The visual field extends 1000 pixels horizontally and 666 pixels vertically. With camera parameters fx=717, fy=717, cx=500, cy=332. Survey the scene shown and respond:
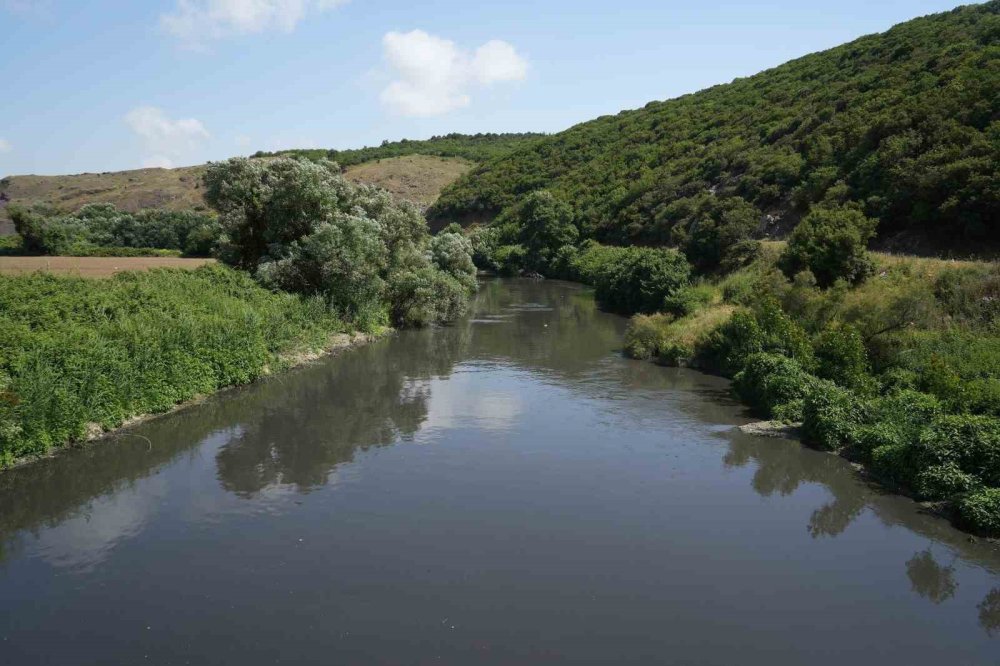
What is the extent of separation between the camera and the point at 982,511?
15812 mm

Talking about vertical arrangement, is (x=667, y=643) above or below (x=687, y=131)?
below

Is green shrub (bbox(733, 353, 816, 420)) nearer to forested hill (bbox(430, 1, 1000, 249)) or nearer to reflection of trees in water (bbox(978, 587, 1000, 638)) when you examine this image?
reflection of trees in water (bbox(978, 587, 1000, 638))

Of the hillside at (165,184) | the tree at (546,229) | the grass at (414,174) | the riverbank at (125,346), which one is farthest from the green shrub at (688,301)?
the grass at (414,174)

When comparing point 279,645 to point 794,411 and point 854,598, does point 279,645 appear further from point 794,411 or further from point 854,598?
point 794,411

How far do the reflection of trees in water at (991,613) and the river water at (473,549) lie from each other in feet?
0.20

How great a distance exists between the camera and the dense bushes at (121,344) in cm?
1959

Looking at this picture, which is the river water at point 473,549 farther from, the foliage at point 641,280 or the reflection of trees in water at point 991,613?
the foliage at point 641,280

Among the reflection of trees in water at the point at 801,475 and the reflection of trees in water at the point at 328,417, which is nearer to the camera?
the reflection of trees in water at the point at 801,475

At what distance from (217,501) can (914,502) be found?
1746 cm

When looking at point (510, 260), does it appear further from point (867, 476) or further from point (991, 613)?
point (991, 613)

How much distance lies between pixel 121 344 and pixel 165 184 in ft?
390

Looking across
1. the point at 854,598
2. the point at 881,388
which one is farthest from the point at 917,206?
the point at 854,598

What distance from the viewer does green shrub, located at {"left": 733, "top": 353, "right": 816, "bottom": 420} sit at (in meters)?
24.2

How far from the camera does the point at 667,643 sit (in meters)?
12.3
